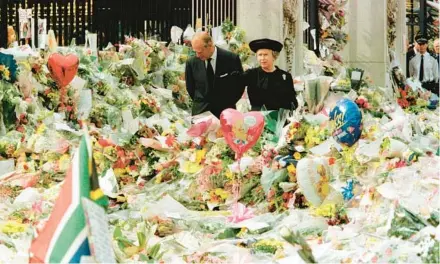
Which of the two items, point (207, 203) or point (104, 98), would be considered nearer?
point (207, 203)

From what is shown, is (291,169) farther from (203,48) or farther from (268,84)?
(203,48)

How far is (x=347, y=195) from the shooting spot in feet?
25.1

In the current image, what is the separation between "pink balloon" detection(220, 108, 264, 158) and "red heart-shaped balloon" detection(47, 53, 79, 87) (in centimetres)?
467

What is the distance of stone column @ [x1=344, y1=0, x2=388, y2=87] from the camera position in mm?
20406

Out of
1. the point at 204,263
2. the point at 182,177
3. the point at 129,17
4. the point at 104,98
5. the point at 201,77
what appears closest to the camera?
the point at 204,263

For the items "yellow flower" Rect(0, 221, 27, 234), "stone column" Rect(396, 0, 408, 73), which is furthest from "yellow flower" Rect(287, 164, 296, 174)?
"stone column" Rect(396, 0, 408, 73)

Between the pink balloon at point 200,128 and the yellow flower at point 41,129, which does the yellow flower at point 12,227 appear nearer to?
the pink balloon at point 200,128

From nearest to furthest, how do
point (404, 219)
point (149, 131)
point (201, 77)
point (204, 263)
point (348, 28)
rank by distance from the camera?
point (404, 219)
point (204, 263)
point (149, 131)
point (201, 77)
point (348, 28)

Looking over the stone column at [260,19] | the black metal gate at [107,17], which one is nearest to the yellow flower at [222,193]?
the stone column at [260,19]

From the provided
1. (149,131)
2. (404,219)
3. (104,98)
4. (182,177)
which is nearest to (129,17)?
(104,98)

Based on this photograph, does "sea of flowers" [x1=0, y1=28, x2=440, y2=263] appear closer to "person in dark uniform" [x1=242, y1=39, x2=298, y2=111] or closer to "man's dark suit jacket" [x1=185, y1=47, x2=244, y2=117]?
"person in dark uniform" [x1=242, y1=39, x2=298, y2=111]

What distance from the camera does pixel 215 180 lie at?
29.5ft

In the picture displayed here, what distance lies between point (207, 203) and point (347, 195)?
1.35 meters

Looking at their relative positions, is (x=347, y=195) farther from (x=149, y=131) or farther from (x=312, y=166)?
(x=149, y=131)
